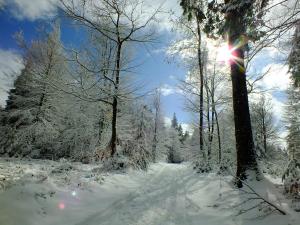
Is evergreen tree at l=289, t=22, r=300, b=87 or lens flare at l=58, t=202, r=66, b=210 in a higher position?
evergreen tree at l=289, t=22, r=300, b=87

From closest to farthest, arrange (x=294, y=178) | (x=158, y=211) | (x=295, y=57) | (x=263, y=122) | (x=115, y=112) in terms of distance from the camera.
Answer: (x=295, y=57)
(x=294, y=178)
(x=158, y=211)
(x=115, y=112)
(x=263, y=122)

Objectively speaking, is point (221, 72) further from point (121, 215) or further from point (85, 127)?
point (121, 215)

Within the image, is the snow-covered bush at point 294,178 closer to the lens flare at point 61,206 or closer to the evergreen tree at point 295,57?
the evergreen tree at point 295,57

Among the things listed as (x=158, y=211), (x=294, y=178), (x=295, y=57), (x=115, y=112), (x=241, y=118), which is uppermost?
(x=115, y=112)

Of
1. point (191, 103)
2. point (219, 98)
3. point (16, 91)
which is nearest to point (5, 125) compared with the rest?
point (16, 91)

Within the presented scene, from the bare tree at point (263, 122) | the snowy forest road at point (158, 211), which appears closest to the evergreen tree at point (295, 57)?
the snowy forest road at point (158, 211)

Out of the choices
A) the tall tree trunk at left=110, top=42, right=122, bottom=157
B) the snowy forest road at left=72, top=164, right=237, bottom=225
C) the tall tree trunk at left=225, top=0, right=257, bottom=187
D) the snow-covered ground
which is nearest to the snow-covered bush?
the snow-covered ground

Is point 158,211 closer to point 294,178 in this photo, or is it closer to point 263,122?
point 294,178

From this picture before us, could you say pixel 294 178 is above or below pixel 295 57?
below

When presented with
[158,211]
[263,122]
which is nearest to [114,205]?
[158,211]

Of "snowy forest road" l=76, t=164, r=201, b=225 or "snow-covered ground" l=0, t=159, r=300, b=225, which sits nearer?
"snow-covered ground" l=0, t=159, r=300, b=225

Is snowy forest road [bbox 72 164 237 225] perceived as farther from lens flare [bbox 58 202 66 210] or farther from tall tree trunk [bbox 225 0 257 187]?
tall tree trunk [bbox 225 0 257 187]

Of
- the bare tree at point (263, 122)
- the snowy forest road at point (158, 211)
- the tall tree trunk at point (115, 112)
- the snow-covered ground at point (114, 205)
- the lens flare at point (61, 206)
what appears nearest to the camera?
the snow-covered ground at point (114, 205)

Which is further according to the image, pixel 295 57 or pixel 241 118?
pixel 241 118
